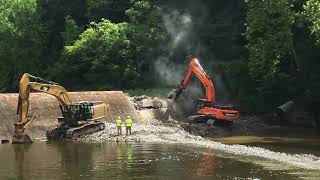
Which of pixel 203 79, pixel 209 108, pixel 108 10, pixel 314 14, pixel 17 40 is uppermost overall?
pixel 108 10

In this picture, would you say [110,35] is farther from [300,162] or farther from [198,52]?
[300,162]

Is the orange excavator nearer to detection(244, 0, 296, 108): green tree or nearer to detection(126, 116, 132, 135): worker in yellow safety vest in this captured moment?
detection(244, 0, 296, 108): green tree

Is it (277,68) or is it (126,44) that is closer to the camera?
(277,68)

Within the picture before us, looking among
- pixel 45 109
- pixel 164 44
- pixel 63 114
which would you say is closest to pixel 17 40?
pixel 164 44

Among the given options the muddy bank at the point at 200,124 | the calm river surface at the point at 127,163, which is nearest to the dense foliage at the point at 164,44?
the muddy bank at the point at 200,124

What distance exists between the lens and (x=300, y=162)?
75.3ft

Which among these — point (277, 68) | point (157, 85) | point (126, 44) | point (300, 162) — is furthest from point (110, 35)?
point (300, 162)

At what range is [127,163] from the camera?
2317cm

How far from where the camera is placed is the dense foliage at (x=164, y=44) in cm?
4431

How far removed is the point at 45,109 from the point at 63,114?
2413mm

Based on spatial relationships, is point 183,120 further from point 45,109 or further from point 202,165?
point 202,165

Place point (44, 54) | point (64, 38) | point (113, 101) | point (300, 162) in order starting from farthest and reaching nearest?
point (44, 54), point (64, 38), point (113, 101), point (300, 162)

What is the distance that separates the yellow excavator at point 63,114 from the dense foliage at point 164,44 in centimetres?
1583

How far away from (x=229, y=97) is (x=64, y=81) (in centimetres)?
2194
